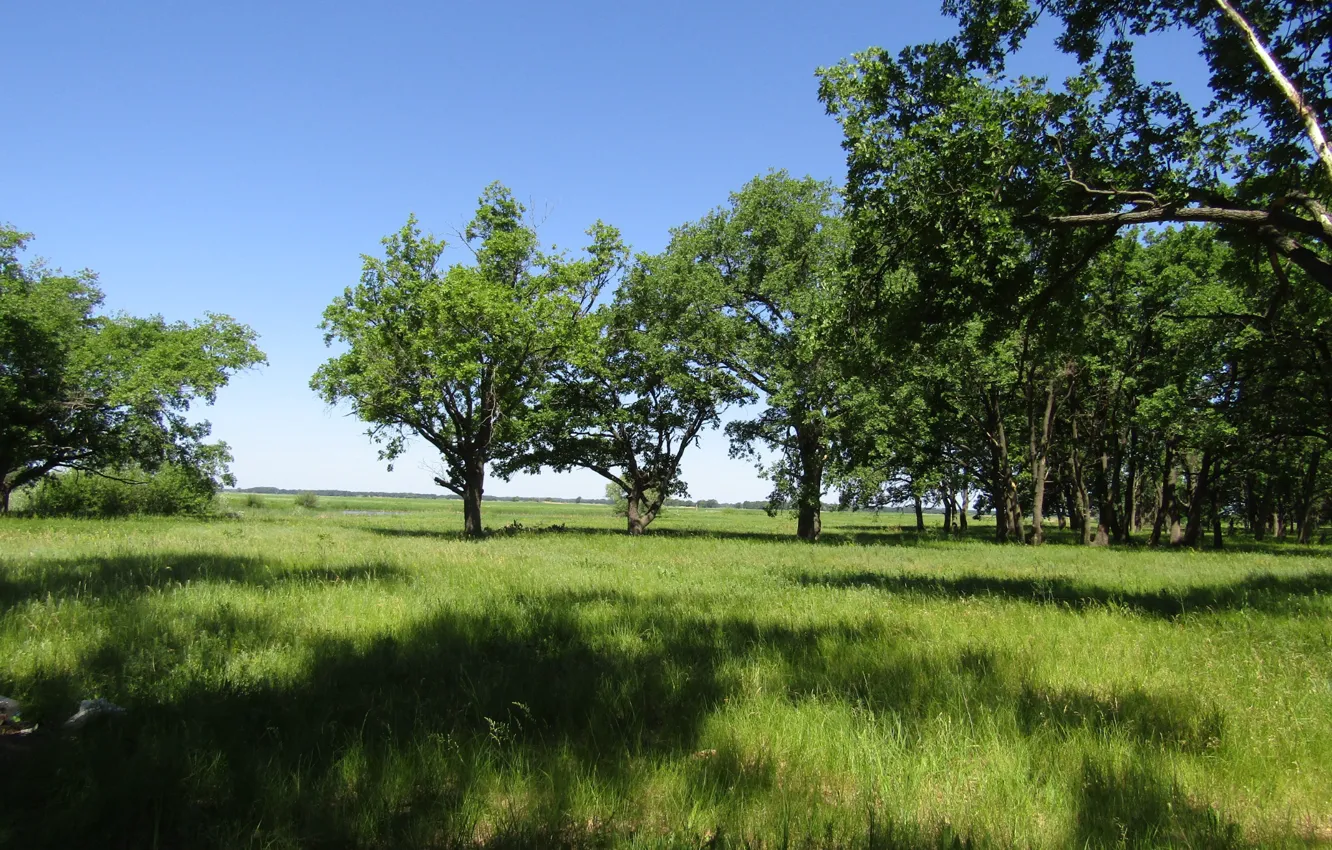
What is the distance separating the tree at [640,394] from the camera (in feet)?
98.5

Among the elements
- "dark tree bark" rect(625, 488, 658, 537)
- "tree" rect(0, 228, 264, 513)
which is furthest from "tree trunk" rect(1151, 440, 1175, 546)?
"tree" rect(0, 228, 264, 513)

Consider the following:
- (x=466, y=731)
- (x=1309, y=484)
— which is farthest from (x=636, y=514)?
(x=1309, y=484)

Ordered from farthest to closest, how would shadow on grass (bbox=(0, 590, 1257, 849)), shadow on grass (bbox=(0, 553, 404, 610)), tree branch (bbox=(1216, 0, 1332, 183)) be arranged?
1. shadow on grass (bbox=(0, 553, 404, 610))
2. tree branch (bbox=(1216, 0, 1332, 183))
3. shadow on grass (bbox=(0, 590, 1257, 849))

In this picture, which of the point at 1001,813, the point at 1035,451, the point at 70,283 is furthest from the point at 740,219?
the point at 70,283

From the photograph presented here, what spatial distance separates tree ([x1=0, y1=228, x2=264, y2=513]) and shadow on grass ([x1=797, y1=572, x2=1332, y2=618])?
32.7m

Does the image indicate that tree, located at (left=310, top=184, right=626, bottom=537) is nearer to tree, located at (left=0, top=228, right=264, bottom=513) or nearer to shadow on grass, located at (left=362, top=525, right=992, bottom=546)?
shadow on grass, located at (left=362, top=525, right=992, bottom=546)

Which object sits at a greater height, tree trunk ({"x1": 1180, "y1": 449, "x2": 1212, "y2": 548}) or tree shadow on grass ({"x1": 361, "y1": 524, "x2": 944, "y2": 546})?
tree trunk ({"x1": 1180, "y1": 449, "x2": 1212, "y2": 548})

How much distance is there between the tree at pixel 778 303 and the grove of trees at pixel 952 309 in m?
0.13

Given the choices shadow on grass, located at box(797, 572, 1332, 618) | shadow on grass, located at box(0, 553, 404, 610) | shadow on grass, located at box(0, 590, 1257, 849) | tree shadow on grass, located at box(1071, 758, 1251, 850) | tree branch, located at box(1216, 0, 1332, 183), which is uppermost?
tree branch, located at box(1216, 0, 1332, 183)

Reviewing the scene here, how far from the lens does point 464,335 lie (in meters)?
25.2

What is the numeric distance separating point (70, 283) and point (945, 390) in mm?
45386

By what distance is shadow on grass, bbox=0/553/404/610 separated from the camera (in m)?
8.55

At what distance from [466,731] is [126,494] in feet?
160

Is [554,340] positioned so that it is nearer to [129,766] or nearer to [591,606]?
[591,606]
